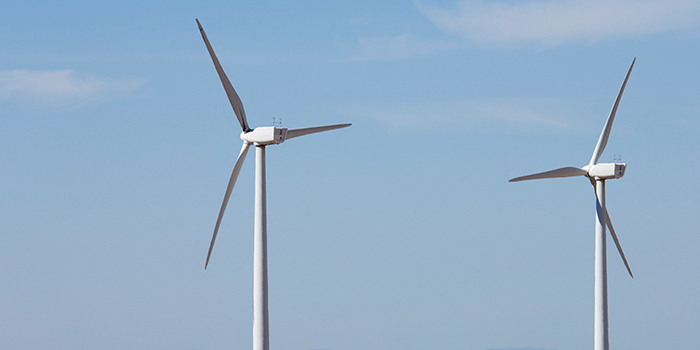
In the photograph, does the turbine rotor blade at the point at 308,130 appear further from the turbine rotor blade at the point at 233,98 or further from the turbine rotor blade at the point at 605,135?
the turbine rotor blade at the point at 605,135

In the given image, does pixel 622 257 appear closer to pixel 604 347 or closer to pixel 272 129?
pixel 604 347

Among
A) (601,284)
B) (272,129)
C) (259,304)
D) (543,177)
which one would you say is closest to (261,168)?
(272,129)

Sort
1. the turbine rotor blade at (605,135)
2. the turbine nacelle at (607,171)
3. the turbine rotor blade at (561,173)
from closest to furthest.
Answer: the turbine rotor blade at (561,173) < the turbine nacelle at (607,171) < the turbine rotor blade at (605,135)

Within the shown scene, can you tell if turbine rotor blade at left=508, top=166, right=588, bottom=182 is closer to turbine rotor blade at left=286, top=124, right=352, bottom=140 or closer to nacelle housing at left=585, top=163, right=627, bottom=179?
nacelle housing at left=585, top=163, right=627, bottom=179

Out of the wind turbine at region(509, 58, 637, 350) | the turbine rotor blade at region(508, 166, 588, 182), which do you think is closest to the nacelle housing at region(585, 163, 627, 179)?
the wind turbine at region(509, 58, 637, 350)

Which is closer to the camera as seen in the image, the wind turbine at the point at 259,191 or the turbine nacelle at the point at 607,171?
the wind turbine at the point at 259,191

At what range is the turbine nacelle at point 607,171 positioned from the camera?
233 ft

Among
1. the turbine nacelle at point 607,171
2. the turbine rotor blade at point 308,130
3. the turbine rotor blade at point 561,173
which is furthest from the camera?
the turbine nacelle at point 607,171

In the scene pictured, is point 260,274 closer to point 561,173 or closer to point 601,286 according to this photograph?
point 561,173

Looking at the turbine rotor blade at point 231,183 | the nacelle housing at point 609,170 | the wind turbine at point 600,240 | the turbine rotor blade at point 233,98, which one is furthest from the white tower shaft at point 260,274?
the nacelle housing at point 609,170

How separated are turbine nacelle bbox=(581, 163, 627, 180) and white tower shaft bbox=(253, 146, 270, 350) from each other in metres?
26.4

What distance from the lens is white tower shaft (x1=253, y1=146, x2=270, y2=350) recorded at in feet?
179

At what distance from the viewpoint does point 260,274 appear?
54812 millimetres

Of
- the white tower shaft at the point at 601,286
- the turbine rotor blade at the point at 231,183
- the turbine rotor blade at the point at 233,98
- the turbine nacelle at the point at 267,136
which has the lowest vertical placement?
the white tower shaft at the point at 601,286
